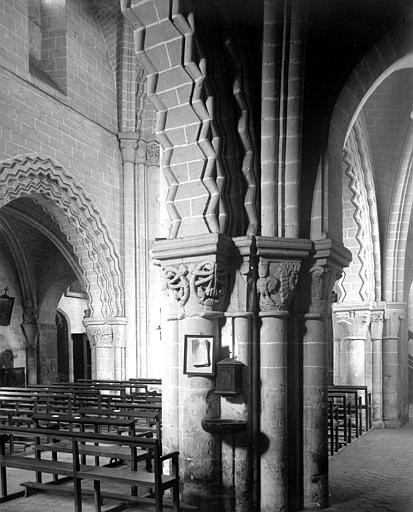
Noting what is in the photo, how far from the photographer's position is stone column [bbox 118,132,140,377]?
16.4 meters

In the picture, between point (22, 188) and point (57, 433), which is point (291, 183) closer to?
point (57, 433)

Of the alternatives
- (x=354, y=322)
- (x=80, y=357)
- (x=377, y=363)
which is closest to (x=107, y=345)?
(x=354, y=322)

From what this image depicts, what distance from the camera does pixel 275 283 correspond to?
249 inches

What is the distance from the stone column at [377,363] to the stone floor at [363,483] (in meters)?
1.83

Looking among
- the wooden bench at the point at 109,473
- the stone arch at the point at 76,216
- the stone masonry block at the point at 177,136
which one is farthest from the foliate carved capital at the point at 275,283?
the stone arch at the point at 76,216

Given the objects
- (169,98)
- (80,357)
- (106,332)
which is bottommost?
(80,357)

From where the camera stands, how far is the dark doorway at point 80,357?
23.7 meters

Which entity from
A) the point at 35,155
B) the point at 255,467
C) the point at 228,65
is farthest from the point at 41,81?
the point at 255,467

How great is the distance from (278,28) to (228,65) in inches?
25.3

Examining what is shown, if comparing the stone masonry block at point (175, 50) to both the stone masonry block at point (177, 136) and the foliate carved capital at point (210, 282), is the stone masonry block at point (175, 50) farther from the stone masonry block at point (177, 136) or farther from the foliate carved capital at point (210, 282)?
the foliate carved capital at point (210, 282)

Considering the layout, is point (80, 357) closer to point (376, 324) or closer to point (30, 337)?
point (30, 337)

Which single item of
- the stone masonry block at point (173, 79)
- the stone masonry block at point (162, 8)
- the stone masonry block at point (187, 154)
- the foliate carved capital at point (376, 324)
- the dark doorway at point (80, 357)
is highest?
the stone masonry block at point (162, 8)

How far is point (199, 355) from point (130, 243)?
34.8 ft

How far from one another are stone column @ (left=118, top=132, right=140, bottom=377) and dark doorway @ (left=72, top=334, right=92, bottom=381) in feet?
25.5
